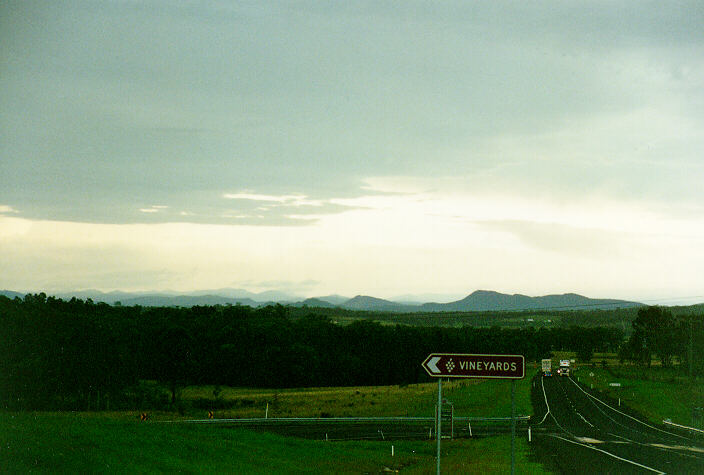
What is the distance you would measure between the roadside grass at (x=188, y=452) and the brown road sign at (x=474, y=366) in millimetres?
12856

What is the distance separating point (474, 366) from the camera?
20.3 metres

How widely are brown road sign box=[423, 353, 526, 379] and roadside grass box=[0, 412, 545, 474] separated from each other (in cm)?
1286

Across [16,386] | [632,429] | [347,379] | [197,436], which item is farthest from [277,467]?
[347,379]

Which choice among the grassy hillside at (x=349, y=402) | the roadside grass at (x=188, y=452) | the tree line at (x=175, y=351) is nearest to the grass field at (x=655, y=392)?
the grassy hillside at (x=349, y=402)

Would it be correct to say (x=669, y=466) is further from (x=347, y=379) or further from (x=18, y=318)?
(x=347, y=379)

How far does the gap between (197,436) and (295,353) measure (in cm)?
9944

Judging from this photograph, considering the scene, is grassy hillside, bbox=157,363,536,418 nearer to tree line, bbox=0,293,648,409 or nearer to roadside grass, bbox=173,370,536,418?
roadside grass, bbox=173,370,536,418

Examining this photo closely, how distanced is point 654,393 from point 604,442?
6379cm

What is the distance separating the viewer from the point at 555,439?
50219mm

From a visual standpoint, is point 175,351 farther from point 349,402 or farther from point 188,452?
point 188,452

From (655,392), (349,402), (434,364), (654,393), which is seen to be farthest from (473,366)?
(655,392)

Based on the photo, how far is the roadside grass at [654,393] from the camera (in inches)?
3224

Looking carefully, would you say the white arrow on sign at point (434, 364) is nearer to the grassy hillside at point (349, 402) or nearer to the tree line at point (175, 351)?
the grassy hillside at point (349, 402)

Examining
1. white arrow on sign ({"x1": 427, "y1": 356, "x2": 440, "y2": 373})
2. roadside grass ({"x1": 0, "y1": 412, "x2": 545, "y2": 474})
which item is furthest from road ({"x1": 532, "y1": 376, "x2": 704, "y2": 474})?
white arrow on sign ({"x1": 427, "y1": 356, "x2": 440, "y2": 373})
